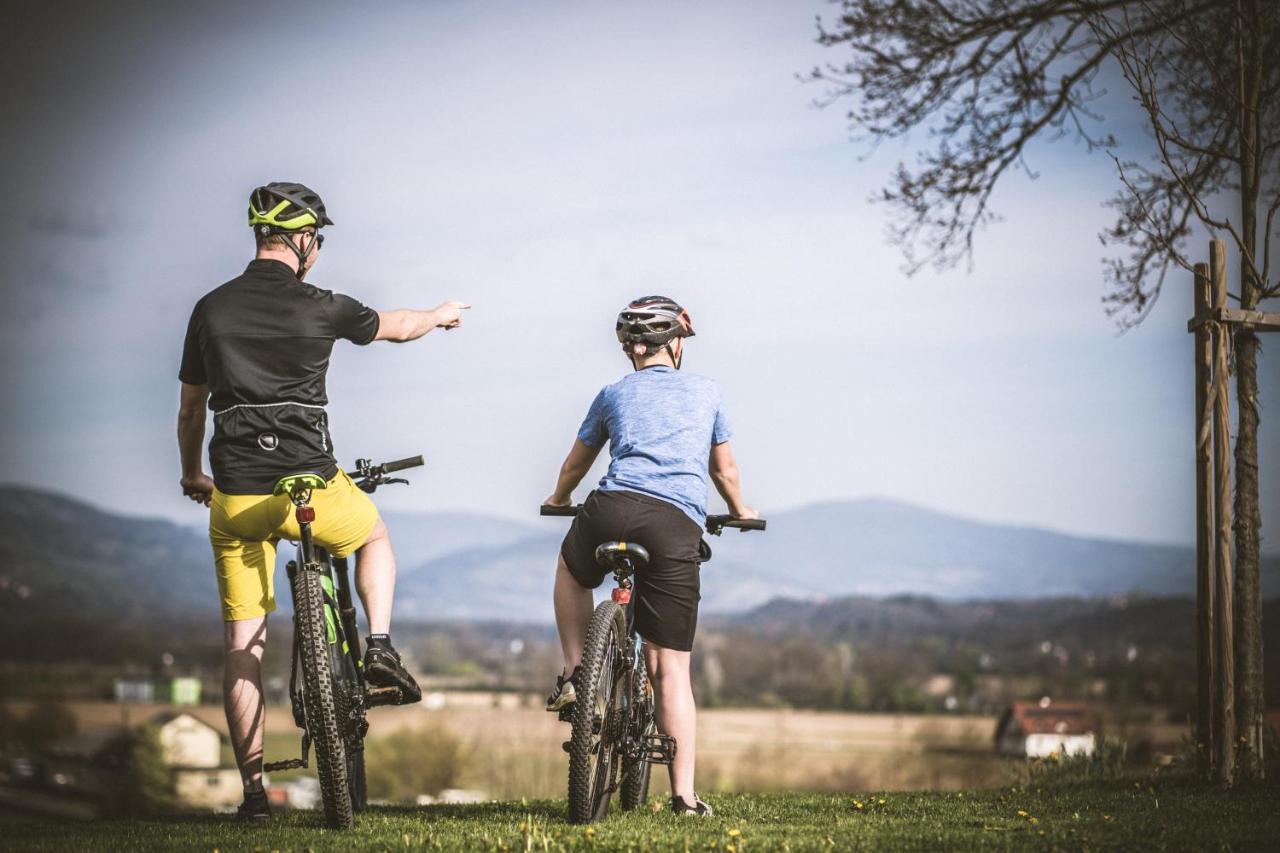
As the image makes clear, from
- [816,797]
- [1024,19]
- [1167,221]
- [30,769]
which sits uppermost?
[1024,19]

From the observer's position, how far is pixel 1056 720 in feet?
198

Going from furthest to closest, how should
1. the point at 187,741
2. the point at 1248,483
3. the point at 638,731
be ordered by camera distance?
the point at 187,741, the point at 1248,483, the point at 638,731

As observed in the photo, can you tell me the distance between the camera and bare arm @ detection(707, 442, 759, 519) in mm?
6219

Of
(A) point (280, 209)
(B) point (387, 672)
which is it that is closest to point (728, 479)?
(B) point (387, 672)

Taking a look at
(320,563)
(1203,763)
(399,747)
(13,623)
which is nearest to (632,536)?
(320,563)

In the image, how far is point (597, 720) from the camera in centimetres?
542

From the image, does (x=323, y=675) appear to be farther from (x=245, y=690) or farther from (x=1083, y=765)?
(x=1083, y=765)

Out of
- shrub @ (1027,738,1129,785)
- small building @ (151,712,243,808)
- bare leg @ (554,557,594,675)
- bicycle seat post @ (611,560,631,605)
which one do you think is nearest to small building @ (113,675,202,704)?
small building @ (151,712,243,808)

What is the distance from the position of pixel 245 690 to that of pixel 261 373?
1.35 m

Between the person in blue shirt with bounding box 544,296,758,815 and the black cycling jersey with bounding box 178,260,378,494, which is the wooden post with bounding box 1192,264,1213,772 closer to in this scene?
the person in blue shirt with bounding box 544,296,758,815

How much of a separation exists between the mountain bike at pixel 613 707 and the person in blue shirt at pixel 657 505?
77 mm

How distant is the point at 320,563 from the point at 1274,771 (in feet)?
17.2

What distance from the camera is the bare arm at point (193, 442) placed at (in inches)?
227

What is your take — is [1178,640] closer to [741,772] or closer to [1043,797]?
[741,772]
